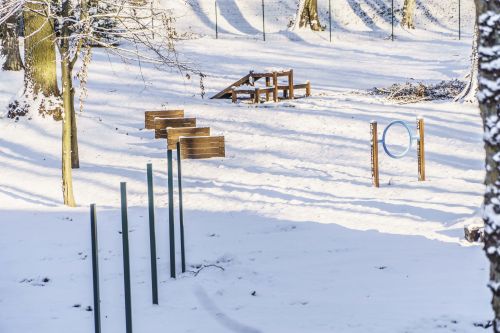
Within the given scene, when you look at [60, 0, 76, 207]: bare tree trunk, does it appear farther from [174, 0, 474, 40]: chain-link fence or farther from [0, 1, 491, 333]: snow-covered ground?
[174, 0, 474, 40]: chain-link fence

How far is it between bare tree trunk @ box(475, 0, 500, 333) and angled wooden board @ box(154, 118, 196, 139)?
1396cm

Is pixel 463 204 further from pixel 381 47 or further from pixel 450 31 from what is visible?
pixel 450 31

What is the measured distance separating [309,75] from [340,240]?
57.7 ft

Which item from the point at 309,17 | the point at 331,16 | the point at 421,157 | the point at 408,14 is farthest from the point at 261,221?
the point at 331,16

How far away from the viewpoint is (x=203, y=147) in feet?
57.1

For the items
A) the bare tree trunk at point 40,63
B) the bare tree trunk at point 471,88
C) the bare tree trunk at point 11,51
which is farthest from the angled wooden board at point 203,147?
the bare tree trunk at point 11,51

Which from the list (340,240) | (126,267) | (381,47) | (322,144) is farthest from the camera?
(381,47)

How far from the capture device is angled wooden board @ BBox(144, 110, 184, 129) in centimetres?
2039

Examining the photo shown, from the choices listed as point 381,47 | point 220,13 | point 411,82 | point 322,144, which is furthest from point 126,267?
point 220,13

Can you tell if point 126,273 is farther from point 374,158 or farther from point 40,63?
point 40,63

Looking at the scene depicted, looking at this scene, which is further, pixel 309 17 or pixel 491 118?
pixel 309 17

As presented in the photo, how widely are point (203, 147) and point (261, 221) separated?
5293mm

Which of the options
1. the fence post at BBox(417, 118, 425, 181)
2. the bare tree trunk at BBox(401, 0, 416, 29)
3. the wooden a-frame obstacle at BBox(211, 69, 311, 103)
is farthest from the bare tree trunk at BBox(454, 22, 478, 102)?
the bare tree trunk at BBox(401, 0, 416, 29)

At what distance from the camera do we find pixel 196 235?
11703mm
